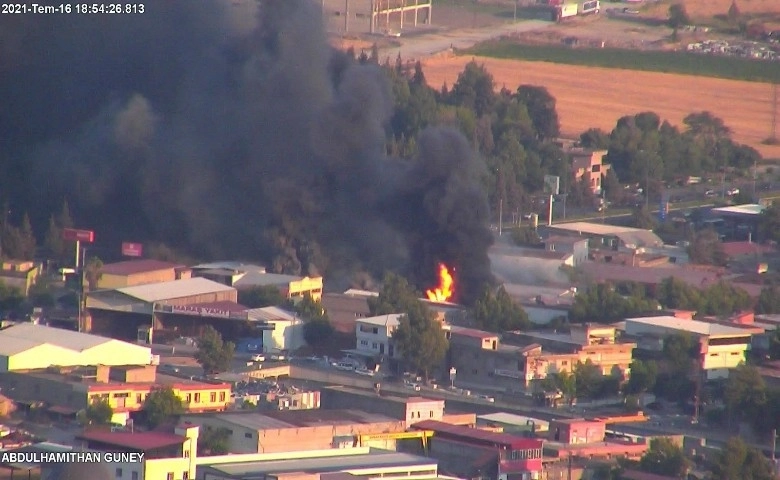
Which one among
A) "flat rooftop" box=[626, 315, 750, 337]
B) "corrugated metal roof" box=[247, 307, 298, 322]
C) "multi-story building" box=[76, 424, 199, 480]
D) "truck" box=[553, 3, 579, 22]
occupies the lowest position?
"corrugated metal roof" box=[247, 307, 298, 322]

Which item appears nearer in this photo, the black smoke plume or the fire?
the fire

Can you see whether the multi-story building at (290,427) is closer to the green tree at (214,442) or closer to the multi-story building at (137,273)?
the green tree at (214,442)

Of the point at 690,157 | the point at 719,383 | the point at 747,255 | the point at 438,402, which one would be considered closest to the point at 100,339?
the point at 438,402

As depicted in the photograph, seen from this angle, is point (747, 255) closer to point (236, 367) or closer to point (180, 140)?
point (180, 140)

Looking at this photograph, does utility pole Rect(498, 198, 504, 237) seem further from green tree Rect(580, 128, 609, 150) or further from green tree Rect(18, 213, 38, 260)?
green tree Rect(18, 213, 38, 260)

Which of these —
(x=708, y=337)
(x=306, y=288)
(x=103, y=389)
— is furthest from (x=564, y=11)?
(x=103, y=389)

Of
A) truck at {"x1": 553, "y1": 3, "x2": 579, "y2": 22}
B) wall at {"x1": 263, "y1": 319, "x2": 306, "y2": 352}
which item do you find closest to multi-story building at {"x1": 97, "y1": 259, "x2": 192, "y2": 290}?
wall at {"x1": 263, "y1": 319, "x2": 306, "y2": 352}
